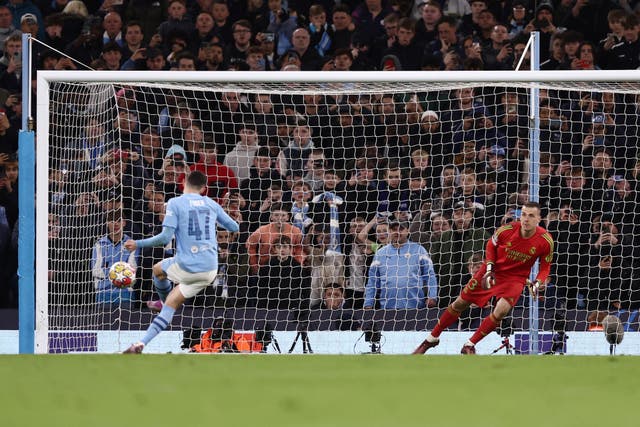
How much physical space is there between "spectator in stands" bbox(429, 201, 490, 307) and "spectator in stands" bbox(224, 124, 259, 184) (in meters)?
1.97

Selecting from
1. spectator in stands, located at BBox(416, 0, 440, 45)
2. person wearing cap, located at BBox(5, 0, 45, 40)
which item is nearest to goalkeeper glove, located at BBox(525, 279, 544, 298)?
spectator in stands, located at BBox(416, 0, 440, 45)

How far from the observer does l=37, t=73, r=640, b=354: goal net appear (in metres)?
10.5

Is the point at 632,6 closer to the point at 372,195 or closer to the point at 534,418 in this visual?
the point at 372,195

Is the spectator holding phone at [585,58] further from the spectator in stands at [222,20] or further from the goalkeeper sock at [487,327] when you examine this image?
the spectator in stands at [222,20]

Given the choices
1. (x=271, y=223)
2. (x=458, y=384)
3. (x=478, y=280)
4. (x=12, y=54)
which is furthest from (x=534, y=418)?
(x=12, y=54)

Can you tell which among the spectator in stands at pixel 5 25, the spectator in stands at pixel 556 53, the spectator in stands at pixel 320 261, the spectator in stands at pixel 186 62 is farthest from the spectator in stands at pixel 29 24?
the spectator in stands at pixel 556 53

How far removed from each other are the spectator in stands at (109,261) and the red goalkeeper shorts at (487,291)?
302 cm

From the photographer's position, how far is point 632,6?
14023 mm

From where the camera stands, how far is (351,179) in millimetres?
11055

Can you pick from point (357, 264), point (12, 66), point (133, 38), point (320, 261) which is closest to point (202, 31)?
point (133, 38)

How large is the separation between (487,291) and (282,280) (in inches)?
78.8

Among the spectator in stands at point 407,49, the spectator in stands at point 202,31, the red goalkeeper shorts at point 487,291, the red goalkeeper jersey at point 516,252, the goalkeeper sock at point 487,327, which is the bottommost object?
the goalkeeper sock at point 487,327

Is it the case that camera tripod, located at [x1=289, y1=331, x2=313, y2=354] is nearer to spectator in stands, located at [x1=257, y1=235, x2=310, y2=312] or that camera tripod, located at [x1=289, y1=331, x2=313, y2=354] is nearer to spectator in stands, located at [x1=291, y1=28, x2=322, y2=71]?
spectator in stands, located at [x1=257, y1=235, x2=310, y2=312]

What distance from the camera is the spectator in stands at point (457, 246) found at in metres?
10.8
